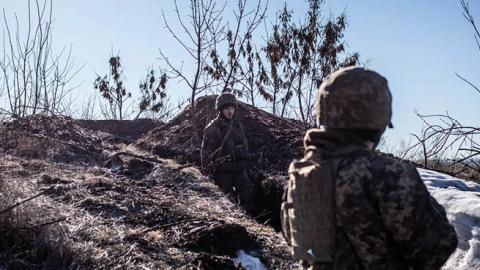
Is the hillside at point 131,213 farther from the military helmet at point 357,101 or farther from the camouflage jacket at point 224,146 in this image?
the military helmet at point 357,101

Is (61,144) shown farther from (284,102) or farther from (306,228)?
(284,102)

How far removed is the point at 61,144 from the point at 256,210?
321 cm

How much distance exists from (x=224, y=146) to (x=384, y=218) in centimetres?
625

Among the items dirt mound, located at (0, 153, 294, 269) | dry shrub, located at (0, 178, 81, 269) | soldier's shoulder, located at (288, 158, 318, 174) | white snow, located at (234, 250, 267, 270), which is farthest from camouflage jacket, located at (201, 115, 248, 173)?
soldier's shoulder, located at (288, 158, 318, 174)

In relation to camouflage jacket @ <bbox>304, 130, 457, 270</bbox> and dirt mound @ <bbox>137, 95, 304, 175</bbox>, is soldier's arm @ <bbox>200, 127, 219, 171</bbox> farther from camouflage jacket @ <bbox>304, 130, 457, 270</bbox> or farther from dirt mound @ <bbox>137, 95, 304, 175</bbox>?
camouflage jacket @ <bbox>304, 130, 457, 270</bbox>

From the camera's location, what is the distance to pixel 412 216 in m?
2.09

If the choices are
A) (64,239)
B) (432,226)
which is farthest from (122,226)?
(432,226)

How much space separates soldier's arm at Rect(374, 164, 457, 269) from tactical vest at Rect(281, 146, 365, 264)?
0.63 feet

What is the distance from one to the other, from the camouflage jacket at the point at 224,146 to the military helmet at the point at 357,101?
5.88m

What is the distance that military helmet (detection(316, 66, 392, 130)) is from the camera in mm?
2236

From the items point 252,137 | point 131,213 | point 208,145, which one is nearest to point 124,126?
point 252,137

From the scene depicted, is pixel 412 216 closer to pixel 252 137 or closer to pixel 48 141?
pixel 48 141

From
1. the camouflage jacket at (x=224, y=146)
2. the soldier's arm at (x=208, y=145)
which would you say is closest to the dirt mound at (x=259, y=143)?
the camouflage jacket at (x=224, y=146)

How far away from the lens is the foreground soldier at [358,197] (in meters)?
2.10
